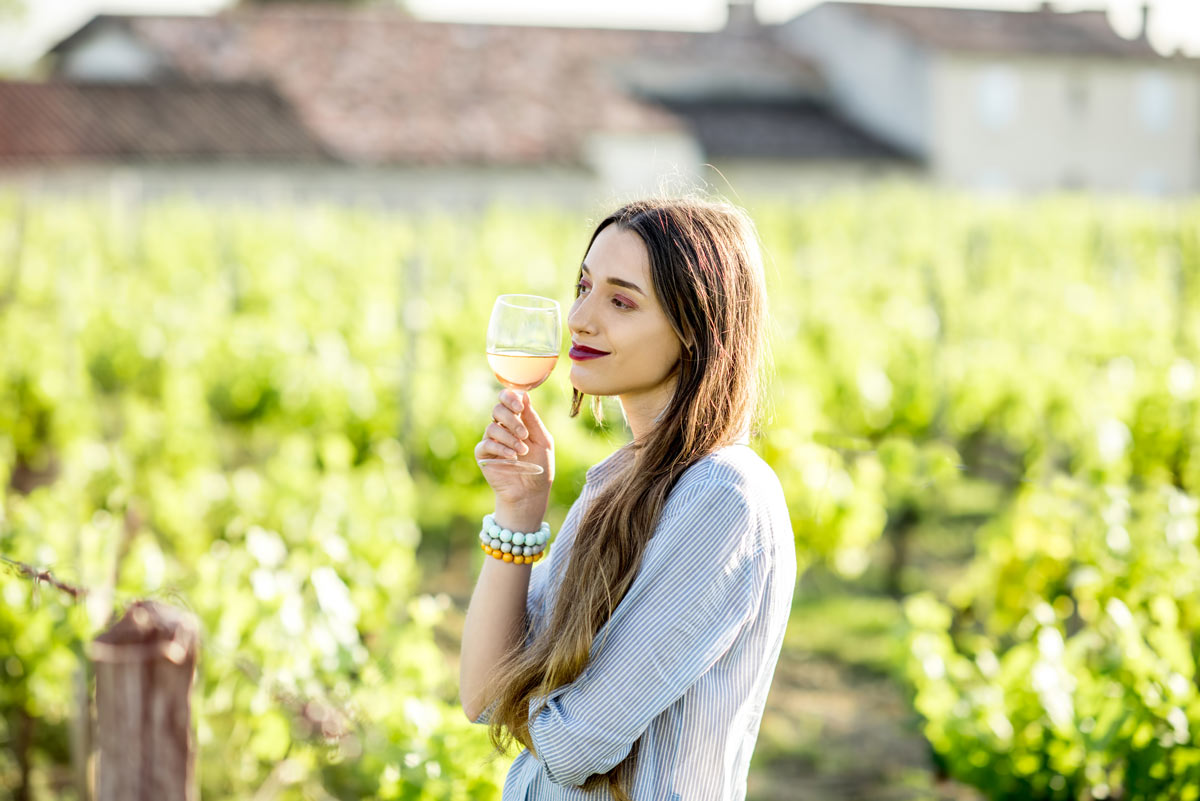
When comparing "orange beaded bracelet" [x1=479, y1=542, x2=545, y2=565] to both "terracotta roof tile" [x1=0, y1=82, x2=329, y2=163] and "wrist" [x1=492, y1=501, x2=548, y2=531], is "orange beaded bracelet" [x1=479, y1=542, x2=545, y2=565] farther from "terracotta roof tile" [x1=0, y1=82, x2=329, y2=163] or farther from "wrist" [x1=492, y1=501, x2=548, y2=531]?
"terracotta roof tile" [x1=0, y1=82, x2=329, y2=163]

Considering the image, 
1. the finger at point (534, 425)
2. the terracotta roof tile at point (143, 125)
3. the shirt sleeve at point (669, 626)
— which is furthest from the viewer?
the terracotta roof tile at point (143, 125)

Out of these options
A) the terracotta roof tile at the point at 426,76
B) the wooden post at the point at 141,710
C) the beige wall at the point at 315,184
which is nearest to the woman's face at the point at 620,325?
the wooden post at the point at 141,710

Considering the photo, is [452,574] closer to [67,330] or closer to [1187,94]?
[67,330]

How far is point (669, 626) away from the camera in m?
1.38

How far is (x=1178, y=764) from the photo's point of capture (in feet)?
7.74

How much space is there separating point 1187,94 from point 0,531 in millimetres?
37501

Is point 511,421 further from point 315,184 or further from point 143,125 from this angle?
point 143,125

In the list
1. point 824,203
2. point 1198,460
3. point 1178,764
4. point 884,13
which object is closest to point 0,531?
point 1178,764

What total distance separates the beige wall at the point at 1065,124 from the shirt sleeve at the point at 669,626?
31.3 metres

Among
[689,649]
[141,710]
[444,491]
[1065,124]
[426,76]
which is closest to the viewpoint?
[141,710]

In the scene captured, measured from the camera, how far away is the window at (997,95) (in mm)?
31375

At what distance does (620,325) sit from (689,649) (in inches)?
16.8

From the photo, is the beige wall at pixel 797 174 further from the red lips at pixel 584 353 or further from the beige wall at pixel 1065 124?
the red lips at pixel 584 353

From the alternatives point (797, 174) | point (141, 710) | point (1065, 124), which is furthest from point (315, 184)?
point (141, 710)
